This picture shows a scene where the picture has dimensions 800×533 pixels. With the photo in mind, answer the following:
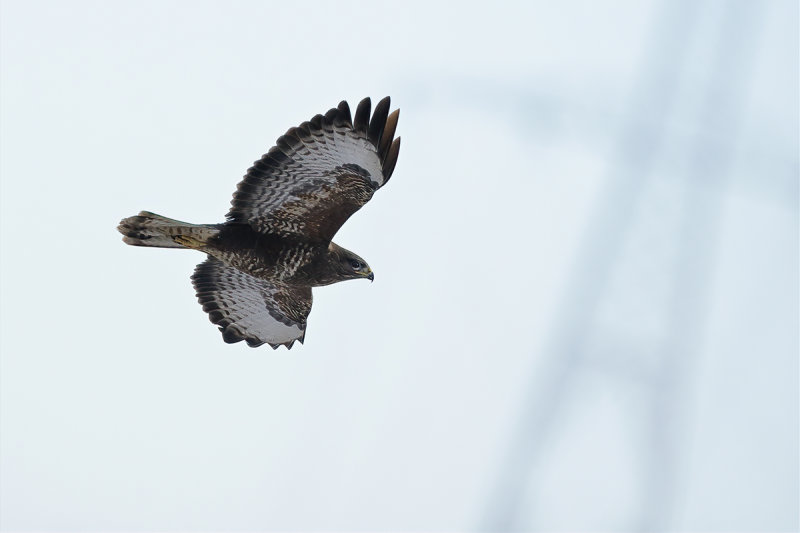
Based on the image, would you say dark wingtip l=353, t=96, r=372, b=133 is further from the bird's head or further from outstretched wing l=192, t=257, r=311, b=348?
outstretched wing l=192, t=257, r=311, b=348

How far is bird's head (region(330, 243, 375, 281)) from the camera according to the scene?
34.6 ft

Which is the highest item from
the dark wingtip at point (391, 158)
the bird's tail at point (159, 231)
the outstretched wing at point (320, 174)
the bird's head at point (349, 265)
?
the dark wingtip at point (391, 158)

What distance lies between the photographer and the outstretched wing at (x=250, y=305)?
11484 mm

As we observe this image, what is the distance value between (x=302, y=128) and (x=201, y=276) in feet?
8.81

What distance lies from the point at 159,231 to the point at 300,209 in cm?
136

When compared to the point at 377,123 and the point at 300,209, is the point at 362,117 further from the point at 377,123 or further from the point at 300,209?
the point at 300,209

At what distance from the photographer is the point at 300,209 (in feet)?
33.1

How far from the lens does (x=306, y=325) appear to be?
11.9 meters

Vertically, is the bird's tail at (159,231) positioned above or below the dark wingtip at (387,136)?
below

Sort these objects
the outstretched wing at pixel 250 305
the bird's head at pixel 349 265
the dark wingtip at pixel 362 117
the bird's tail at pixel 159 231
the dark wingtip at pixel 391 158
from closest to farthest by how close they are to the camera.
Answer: the dark wingtip at pixel 362 117
the dark wingtip at pixel 391 158
the bird's tail at pixel 159 231
the bird's head at pixel 349 265
the outstretched wing at pixel 250 305

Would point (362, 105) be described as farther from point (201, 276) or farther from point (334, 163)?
point (201, 276)

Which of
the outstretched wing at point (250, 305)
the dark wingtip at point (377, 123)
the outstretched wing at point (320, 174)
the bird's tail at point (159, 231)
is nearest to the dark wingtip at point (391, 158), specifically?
the outstretched wing at point (320, 174)

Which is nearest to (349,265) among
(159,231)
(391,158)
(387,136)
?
(391,158)

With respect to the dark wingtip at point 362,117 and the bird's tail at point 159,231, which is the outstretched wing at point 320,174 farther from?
the bird's tail at point 159,231
